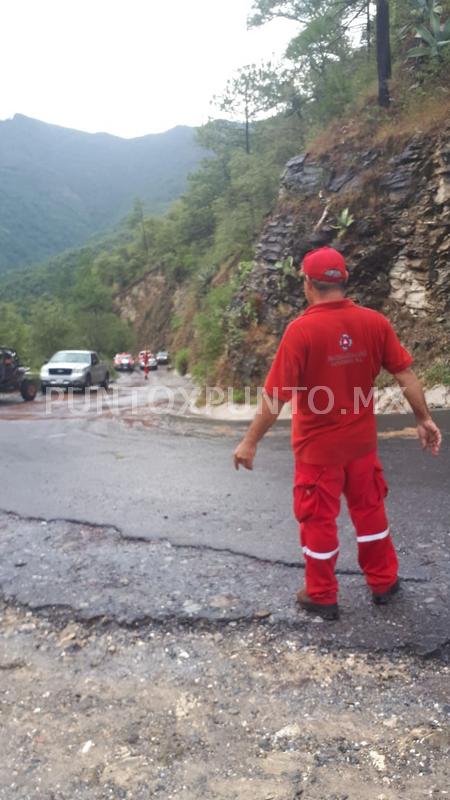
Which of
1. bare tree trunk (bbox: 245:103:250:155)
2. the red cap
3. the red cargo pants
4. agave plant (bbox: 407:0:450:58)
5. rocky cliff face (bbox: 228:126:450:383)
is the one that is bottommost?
the red cargo pants

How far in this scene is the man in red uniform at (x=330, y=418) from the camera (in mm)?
3111

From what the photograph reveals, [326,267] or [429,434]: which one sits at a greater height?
[326,267]

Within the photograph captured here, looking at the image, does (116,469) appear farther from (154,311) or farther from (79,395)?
(154,311)

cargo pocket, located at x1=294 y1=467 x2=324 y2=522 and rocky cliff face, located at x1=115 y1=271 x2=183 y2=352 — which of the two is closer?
cargo pocket, located at x1=294 y1=467 x2=324 y2=522

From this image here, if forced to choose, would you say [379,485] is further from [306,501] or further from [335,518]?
[306,501]

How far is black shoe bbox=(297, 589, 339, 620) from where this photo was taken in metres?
3.18

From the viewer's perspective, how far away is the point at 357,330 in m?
3.14

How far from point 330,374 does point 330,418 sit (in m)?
0.23

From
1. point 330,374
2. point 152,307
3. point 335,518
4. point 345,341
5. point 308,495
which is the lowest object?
point 335,518

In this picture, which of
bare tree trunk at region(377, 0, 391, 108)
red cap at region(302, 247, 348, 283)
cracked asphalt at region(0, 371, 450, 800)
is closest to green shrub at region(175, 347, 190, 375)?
bare tree trunk at region(377, 0, 391, 108)

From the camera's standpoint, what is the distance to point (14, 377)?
18.0 metres

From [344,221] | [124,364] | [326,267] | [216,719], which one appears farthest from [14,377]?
[124,364]

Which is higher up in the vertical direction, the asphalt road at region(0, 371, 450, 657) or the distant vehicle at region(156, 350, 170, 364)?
the distant vehicle at region(156, 350, 170, 364)

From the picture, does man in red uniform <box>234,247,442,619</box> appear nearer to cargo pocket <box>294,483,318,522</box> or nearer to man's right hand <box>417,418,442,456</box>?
cargo pocket <box>294,483,318,522</box>
